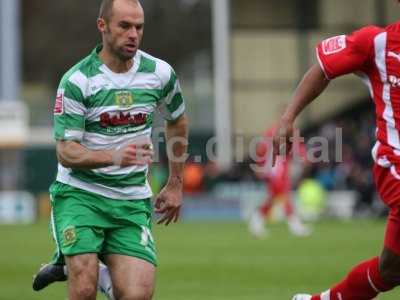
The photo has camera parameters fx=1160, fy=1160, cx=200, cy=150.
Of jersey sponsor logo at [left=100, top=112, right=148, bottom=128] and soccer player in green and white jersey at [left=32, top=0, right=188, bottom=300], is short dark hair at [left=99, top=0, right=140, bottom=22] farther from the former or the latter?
jersey sponsor logo at [left=100, top=112, right=148, bottom=128]

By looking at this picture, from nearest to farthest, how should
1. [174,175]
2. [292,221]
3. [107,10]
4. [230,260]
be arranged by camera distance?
1. [107,10]
2. [174,175]
3. [230,260]
4. [292,221]

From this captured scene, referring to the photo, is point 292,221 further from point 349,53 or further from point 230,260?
point 349,53

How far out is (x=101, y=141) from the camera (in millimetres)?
7988

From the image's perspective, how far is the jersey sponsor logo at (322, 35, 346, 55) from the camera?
7650 millimetres

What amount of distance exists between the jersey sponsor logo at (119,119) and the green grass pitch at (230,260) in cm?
379

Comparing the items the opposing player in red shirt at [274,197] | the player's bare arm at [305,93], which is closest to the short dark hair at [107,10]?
the player's bare arm at [305,93]

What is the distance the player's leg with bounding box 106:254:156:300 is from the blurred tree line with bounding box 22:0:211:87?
32.9 metres

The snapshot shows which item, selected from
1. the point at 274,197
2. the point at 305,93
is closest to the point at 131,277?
the point at 305,93

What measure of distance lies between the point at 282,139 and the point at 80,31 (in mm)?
34003

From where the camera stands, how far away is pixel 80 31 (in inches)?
1610

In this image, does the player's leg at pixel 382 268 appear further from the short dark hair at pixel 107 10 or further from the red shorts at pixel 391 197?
the short dark hair at pixel 107 10

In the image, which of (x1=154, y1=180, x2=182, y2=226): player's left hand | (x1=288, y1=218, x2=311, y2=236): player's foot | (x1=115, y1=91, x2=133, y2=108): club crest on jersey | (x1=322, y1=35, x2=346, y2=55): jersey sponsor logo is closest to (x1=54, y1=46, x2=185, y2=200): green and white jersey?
(x1=115, y1=91, x2=133, y2=108): club crest on jersey

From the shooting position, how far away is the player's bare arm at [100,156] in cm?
743

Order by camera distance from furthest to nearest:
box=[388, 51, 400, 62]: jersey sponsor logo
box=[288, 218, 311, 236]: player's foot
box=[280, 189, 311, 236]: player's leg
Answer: box=[280, 189, 311, 236]: player's leg < box=[288, 218, 311, 236]: player's foot < box=[388, 51, 400, 62]: jersey sponsor logo
